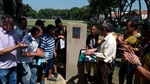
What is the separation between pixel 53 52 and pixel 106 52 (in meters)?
1.68

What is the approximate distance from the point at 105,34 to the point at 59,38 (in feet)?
6.40

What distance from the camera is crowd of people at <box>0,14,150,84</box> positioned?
3.61 metres

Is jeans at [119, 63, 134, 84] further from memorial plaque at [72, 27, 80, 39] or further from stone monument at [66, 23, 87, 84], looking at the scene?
memorial plaque at [72, 27, 80, 39]

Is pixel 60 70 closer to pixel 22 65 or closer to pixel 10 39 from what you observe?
pixel 22 65

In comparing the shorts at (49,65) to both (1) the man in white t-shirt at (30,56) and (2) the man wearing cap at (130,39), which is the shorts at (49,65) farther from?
(2) the man wearing cap at (130,39)

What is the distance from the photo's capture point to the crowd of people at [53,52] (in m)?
3.61

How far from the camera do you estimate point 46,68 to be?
6492mm

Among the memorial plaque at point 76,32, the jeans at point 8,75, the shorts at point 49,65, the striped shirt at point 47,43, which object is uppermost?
the memorial plaque at point 76,32

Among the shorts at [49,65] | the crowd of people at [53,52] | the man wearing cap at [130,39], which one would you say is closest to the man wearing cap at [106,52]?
the crowd of people at [53,52]

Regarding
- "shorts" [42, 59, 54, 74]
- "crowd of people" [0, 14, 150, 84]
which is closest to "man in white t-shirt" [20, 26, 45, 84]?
"crowd of people" [0, 14, 150, 84]

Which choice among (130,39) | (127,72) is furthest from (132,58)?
(127,72)

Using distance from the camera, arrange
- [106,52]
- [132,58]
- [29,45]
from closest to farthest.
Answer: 1. [132,58]
2. [29,45]
3. [106,52]

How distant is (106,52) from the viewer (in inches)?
207

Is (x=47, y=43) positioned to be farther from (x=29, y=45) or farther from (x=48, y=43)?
(x=29, y=45)
